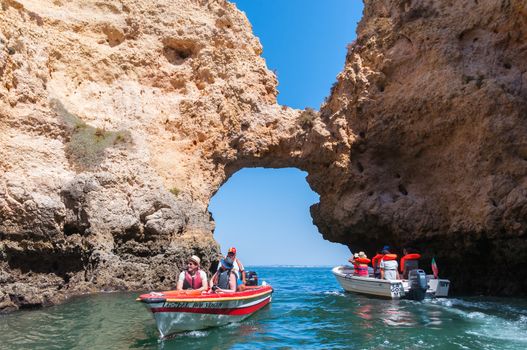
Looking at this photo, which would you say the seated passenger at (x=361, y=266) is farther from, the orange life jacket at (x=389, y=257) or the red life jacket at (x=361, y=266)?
the orange life jacket at (x=389, y=257)

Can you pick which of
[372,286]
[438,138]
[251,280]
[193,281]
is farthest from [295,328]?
[438,138]

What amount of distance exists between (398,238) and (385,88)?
657cm

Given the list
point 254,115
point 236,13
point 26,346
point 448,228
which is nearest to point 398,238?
point 448,228

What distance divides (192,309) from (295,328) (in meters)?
2.65

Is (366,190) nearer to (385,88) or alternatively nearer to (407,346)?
(385,88)

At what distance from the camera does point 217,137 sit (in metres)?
20.5

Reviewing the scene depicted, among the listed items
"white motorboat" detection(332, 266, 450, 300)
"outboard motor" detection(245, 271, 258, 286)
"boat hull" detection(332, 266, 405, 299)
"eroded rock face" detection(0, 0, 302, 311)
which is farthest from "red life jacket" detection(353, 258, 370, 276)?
"eroded rock face" detection(0, 0, 302, 311)

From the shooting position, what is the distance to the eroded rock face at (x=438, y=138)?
646 inches

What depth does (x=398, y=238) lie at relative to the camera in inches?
788

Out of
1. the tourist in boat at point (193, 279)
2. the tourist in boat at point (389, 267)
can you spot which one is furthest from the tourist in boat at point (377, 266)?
the tourist in boat at point (193, 279)

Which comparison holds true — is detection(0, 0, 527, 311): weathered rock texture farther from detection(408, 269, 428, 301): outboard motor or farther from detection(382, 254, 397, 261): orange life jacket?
detection(408, 269, 428, 301): outboard motor

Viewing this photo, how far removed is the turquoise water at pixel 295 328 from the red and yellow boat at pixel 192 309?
0.22 metres

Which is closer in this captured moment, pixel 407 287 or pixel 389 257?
pixel 407 287

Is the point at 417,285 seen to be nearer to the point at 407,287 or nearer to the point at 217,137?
the point at 407,287
